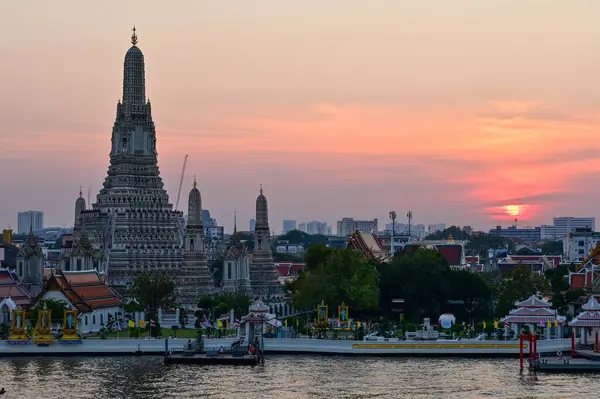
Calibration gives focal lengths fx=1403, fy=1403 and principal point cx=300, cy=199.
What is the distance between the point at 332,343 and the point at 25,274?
127 feet

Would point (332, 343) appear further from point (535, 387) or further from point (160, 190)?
point (160, 190)

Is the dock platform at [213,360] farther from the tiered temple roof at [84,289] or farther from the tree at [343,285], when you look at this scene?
the tree at [343,285]

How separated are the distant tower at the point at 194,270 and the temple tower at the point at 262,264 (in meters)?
11.4

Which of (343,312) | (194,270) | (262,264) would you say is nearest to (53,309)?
(343,312)

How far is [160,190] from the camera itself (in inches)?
5517

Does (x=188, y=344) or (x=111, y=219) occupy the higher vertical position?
(x=111, y=219)

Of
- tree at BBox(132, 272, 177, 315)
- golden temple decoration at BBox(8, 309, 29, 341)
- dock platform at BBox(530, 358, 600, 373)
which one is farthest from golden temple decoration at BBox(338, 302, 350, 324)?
dock platform at BBox(530, 358, 600, 373)

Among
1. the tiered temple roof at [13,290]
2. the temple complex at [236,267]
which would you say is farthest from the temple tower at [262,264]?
the tiered temple roof at [13,290]

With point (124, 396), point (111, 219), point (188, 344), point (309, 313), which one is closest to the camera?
point (124, 396)

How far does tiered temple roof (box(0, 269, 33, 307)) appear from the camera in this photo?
107 metres

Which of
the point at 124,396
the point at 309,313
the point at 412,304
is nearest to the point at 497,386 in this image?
the point at 124,396

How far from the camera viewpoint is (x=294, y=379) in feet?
254

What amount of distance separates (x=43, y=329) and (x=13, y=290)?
15.5m

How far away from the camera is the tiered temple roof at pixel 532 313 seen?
304 ft
